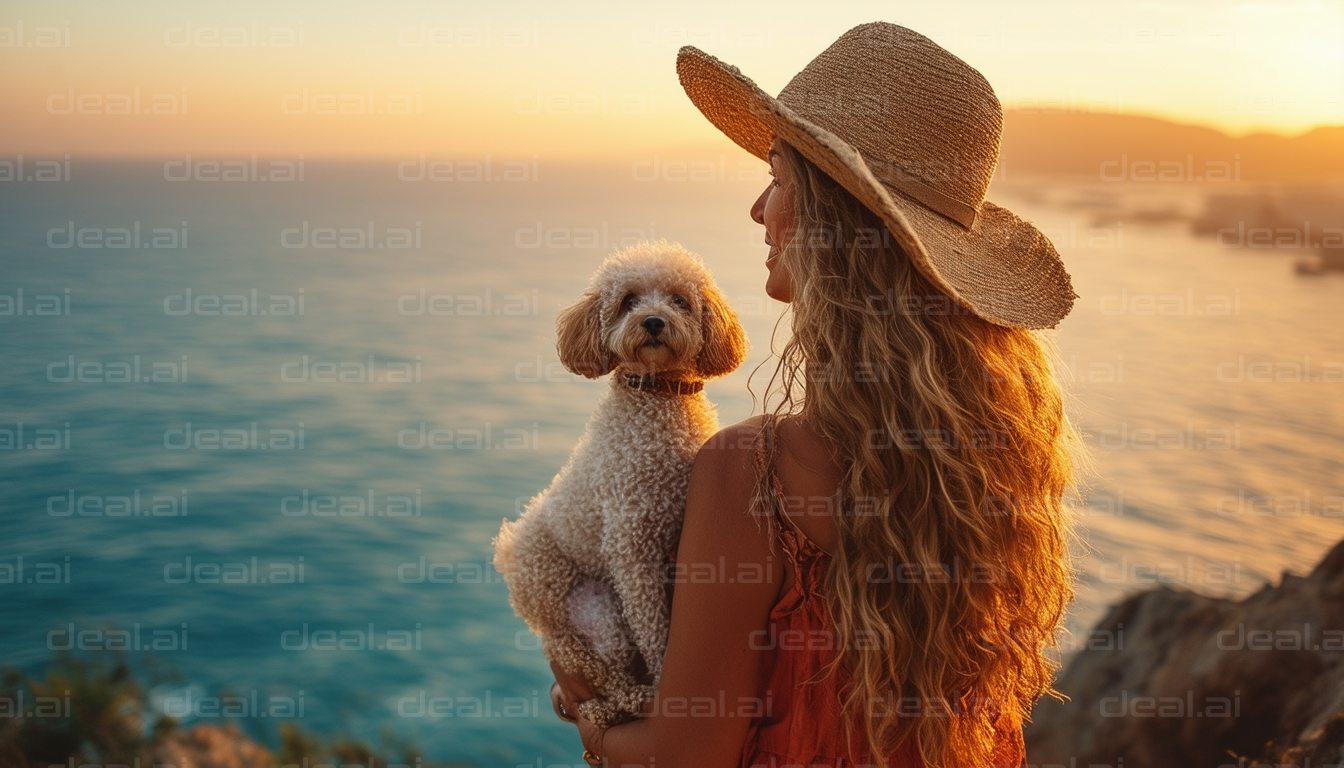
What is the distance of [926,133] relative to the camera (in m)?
1.71

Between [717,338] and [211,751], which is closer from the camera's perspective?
[717,338]

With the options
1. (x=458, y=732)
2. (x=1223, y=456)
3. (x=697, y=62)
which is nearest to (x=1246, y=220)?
(x=1223, y=456)

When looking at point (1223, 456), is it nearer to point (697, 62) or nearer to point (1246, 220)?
point (1246, 220)

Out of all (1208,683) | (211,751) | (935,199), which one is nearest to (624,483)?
(935,199)

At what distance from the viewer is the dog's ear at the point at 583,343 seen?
7.14 feet

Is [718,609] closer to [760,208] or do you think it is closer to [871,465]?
[871,465]

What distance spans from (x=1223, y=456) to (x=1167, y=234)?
24.2m

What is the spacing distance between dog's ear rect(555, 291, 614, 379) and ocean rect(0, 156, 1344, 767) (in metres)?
0.65

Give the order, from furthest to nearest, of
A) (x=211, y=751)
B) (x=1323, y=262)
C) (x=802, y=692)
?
(x=1323, y=262) → (x=211, y=751) → (x=802, y=692)

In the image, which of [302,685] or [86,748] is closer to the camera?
[86,748]

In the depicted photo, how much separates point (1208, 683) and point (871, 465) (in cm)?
348

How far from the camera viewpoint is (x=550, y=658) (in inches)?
79.7

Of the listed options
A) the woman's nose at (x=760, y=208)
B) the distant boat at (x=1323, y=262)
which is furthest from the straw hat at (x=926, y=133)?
the distant boat at (x=1323, y=262)

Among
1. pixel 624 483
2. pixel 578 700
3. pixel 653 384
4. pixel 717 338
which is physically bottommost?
pixel 578 700
